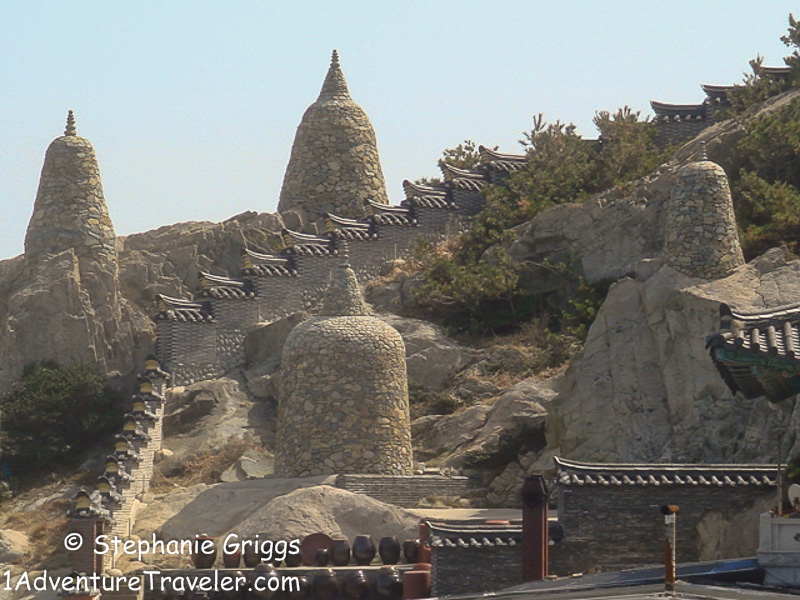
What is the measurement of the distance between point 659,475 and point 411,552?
693 centimetres

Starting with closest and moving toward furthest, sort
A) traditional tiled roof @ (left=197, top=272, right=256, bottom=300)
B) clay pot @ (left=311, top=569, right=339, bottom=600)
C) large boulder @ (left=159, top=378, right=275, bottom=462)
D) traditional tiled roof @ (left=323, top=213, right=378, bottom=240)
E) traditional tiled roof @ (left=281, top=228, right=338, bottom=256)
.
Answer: clay pot @ (left=311, top=569, right=339, bottom=600), large boulder @ (left=159, top=378, right=275, bottom=462), traditional tiled roof @ (left=197, top=272, right=256, bottom=300), traditional tiled roof @ (left=281, top=228, right=338, bottom=256), traditional tiled roof @ (left=323, top=213, right=378, bottom=240)

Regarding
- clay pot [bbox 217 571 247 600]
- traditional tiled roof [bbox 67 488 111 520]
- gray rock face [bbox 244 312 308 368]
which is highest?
gray rock face [bbox 244 312 308 368]

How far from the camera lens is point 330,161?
5594 cm

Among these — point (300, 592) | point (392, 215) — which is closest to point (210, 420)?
point (392, 215)

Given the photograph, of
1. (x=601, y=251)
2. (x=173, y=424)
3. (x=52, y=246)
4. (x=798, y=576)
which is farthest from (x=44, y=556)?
(x=798, y=576)

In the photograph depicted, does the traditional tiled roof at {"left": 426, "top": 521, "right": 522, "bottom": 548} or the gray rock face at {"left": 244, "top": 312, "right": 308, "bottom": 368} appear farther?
the gray rock face at {"left": 244, "top": 312, "right": 308, "bottom": 368}

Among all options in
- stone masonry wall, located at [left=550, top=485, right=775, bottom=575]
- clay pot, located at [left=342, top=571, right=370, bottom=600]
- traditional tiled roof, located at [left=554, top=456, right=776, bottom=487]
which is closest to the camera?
stone masonry wall, located at [left=550, top=485, right=775, bottom=575]

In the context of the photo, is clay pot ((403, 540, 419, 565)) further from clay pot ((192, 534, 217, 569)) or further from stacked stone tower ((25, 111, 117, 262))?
stacked stone tower ((25, 111, 117, 262))

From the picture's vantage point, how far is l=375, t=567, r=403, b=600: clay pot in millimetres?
35688

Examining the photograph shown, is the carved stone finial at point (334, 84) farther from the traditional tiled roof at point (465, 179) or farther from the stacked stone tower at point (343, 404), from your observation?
the stacked stone tower at point (343, 404)

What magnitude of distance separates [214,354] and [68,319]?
3.52m

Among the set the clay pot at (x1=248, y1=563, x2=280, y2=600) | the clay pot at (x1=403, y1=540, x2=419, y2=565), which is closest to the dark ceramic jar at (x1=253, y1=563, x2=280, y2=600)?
the clay pot at (x1=248, y1=563, x2=280, y2=600)

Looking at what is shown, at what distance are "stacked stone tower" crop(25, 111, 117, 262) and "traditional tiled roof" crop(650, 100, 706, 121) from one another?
1455cm

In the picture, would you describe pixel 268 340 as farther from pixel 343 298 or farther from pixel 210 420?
pixel 343 298
